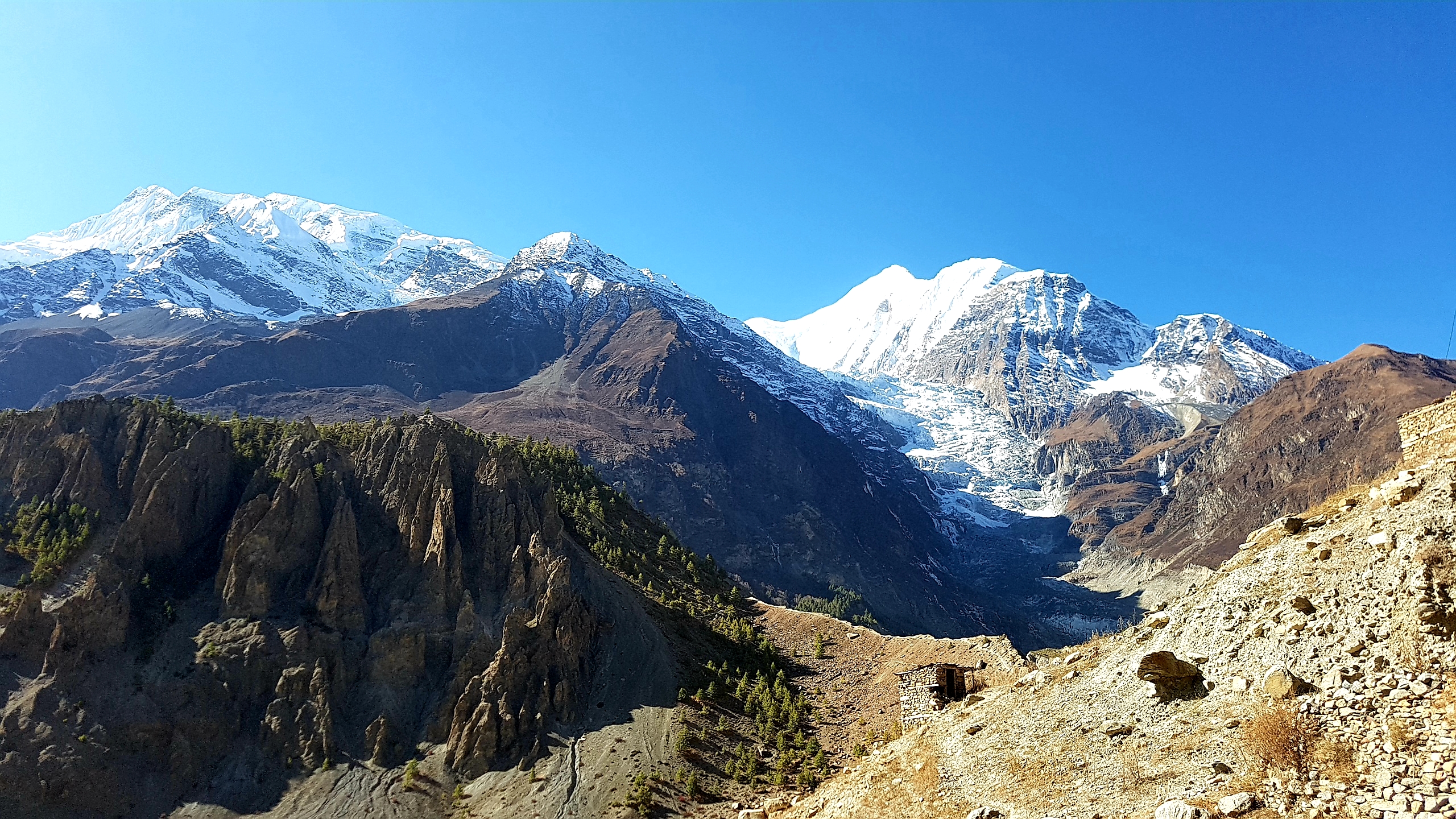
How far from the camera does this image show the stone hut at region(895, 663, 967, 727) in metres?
43.8

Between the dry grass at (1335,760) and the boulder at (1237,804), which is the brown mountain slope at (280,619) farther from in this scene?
the dry grass at (1335,760)

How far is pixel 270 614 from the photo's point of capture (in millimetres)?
52844

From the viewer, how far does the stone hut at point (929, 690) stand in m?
43.8

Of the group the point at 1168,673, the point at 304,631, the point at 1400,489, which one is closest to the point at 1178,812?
the point at 1168,673

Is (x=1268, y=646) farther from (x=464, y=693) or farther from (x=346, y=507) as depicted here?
(x=346, y=507)

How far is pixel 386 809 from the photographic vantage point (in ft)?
144

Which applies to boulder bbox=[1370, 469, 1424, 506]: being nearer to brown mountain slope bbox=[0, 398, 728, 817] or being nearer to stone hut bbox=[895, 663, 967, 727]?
stone hut bbox=[895, 663, 967, 727]

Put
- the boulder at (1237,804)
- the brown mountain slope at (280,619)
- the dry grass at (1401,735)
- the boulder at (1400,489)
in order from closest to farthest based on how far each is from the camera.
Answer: the dry grass at (1401,735) → the boulder at (1237,804) → the boulder at (1400,489) → the brown mountain slope at (280,619)

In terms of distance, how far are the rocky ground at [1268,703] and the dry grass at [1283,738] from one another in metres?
0.04

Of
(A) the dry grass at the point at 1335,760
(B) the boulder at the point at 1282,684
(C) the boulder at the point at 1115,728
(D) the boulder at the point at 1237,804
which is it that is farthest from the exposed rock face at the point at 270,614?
(A) the dry grass at the point at 1335,760

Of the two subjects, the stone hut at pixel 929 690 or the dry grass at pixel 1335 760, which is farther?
the stone hut at pixel 929 690

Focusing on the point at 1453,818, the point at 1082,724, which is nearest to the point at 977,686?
the point at 1082,724

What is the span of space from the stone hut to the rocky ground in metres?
11.1

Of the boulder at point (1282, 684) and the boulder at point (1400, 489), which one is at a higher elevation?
the boulder at point (1400, 489)
